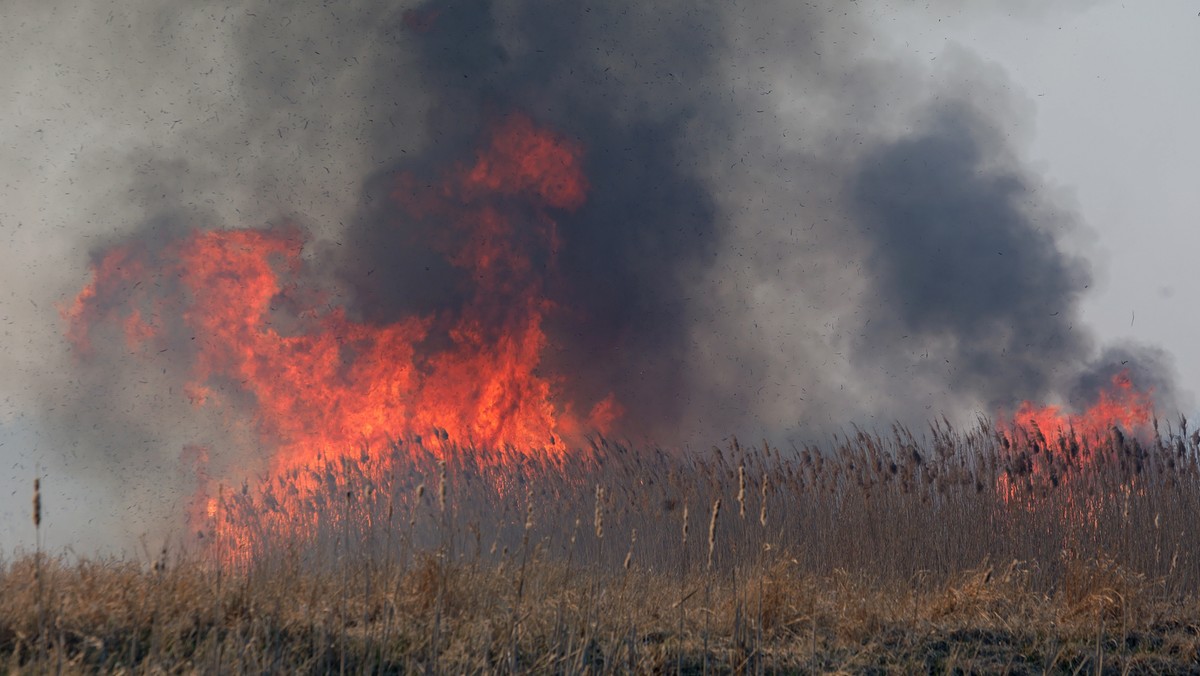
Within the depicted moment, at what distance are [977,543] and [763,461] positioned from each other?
2.66 meters

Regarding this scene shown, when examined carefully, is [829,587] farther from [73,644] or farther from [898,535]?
[73,644]

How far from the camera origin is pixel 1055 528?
1008 centimetres

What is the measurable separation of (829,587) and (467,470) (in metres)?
5.94

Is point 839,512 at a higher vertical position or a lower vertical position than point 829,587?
higher

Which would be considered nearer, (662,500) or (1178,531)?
(1178,531)

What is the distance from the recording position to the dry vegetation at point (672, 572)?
4.73 m

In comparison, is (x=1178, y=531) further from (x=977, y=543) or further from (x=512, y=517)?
(x=512, y=517)

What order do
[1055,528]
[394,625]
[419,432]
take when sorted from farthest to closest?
[419,432]
[1055,528]
[394,625]

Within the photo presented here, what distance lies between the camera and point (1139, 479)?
10500 millimetres

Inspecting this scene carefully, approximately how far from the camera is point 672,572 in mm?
10414

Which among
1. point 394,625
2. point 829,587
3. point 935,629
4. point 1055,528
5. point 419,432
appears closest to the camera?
point 394,625

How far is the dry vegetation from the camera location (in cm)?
473

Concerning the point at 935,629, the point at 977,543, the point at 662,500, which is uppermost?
the point at 662,500

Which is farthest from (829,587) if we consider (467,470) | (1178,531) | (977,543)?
(467,470)
